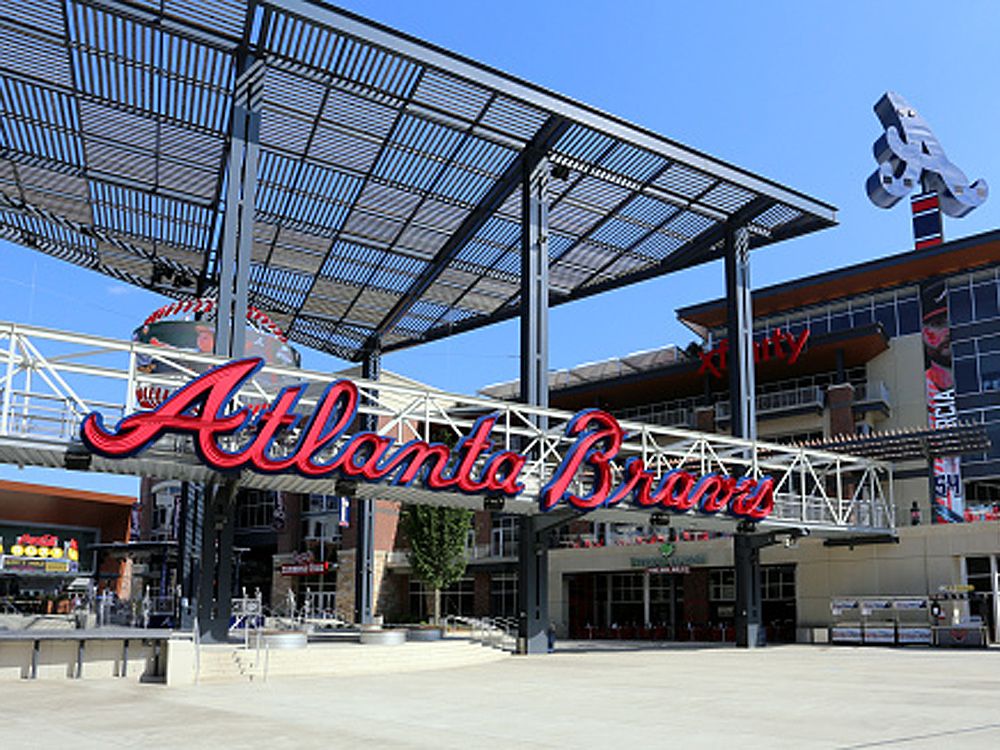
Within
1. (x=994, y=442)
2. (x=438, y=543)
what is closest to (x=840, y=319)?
(x=994, y=442)

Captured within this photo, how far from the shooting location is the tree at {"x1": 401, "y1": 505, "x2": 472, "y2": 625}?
54.0 meters

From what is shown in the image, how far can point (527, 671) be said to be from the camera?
27562 millimetres

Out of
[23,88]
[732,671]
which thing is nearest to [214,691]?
[732,671]

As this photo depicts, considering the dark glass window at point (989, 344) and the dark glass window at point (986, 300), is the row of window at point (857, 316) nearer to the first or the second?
the dark glass window at point (986, 300)

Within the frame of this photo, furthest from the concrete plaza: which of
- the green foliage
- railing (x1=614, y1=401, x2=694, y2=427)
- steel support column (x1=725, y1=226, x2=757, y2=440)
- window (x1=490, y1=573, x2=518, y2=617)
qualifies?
railing (x1=614, y1=401, x2=694, y2=427)

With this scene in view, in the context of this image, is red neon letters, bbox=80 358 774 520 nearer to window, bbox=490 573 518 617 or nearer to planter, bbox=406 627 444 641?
planter, bbox=406 627 444 641

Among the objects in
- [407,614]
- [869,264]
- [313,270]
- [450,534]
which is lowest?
[407,614]

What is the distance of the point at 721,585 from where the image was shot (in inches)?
2165

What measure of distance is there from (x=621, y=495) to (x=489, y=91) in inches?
566

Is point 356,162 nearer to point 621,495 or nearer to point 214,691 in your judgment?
point 621,495

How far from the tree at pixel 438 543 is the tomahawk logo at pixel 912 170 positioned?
114ft

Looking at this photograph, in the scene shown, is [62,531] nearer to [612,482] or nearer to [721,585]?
[721,585]

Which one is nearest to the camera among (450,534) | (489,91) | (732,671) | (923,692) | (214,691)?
(923,692)

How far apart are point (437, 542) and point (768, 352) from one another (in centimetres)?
2273
